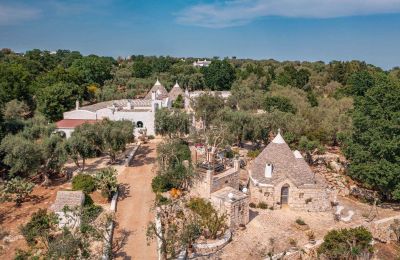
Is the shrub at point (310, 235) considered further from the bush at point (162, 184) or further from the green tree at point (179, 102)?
the green tree at point (179, 102)

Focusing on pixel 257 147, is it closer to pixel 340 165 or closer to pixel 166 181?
pixel 340 165

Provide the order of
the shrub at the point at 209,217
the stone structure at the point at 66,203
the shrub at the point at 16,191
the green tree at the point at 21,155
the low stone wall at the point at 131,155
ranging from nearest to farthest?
the shrub at the point at 209,217 < the stone structure at the point at 66,203 < the shrub at the point at 16,191 < the green tree at the point at 21,155 < the low stone wall at the point at 131,155

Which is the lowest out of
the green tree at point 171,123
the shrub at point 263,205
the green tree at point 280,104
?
the shrub at point 263,205

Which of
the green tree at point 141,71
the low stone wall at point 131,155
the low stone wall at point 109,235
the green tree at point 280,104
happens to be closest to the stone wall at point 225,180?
the low stone wall at point 109,235

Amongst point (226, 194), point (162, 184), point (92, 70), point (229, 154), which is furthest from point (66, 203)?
point (92, 70)

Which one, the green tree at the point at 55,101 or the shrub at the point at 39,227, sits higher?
the green tree at the point at 55,101

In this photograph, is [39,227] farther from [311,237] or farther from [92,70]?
[92,70]

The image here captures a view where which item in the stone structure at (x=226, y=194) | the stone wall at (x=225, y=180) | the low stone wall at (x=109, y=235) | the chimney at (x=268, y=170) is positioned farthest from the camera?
the chimney at (x=268, y=170)
